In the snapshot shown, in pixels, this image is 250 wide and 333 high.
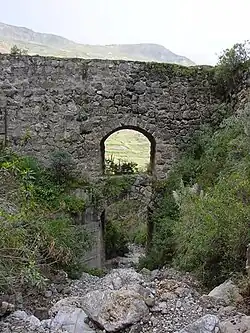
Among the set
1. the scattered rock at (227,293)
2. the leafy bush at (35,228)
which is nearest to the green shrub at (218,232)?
the scattered rock at (227,293)

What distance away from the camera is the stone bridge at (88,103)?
922 centimetres

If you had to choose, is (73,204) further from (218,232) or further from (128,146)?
(128,146)

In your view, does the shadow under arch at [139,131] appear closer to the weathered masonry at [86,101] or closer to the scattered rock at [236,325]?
the weathered masonry at [86,101]

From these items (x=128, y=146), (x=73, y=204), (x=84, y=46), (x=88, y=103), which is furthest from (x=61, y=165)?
(x=84, y=46)

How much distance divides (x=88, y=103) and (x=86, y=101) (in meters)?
0.06

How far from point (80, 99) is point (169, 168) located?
2307 mm

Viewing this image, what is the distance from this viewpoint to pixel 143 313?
4.52m

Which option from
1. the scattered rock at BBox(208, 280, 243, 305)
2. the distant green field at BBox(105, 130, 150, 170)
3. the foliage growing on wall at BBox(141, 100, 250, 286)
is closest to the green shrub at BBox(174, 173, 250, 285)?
the foliage growing on wall at BBox(141, 100, 250, 286)

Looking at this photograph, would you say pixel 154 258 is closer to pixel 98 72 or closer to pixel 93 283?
pixel 93 283

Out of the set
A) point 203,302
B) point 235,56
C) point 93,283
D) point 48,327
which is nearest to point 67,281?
point 93,283

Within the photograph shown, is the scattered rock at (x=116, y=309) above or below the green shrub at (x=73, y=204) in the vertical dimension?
above

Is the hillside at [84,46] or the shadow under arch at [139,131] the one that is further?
the hillside at [84,46]

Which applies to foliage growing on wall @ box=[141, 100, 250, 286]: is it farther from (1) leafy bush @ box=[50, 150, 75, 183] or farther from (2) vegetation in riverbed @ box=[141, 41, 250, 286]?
(1) leafy bush @ box=[50, 150, 75, 183]

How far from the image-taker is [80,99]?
30.7 ft
